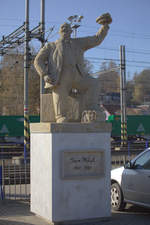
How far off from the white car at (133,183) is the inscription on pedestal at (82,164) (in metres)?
1.14

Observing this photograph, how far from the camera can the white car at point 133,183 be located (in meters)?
6.62

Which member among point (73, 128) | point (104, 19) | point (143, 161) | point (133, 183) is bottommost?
point (133, 183)

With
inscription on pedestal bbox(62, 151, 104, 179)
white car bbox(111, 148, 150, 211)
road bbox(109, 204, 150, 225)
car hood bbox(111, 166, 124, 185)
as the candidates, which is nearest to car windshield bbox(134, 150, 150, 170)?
white car bbox(111, 148, 150, 211)

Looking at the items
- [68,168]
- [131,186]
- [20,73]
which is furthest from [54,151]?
A: [20,73]

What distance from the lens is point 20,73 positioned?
34.1 metres

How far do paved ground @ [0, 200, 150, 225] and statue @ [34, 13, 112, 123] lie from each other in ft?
6.26

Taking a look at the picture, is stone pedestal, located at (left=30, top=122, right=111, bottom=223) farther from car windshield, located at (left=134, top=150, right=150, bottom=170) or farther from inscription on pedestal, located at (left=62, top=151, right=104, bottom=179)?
car windshield, located at (left=134, top=150, right=150, bottom=170)

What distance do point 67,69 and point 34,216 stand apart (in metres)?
2.87

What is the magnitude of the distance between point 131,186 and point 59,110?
2238mm

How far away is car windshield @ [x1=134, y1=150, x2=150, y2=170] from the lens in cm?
687

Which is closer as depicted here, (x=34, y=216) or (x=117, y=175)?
(x=34, y=216)

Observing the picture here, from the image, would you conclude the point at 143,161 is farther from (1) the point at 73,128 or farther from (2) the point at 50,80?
(2) the point at 50,80

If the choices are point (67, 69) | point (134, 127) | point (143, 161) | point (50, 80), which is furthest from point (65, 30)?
point (134, 127)

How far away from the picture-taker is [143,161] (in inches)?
276
